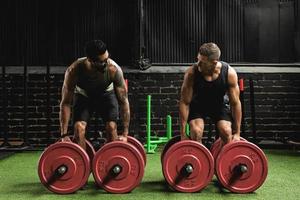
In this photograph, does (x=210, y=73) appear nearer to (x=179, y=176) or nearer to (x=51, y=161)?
(x=179, y=176)

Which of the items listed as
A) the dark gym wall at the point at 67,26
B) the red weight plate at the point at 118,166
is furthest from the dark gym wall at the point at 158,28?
the red weight plate at the point at 118,166

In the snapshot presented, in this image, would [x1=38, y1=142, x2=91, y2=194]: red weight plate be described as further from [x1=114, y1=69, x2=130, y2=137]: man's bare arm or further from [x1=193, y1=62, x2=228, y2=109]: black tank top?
[x1=193, y1=62, x2=228, y2=109]: black tank top

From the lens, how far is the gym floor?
346 cm

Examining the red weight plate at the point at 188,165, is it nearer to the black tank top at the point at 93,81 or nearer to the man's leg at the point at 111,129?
the man's leg at the point at 111,129

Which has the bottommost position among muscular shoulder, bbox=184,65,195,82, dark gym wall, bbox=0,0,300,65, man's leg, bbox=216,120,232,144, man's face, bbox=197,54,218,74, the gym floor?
the gym floor

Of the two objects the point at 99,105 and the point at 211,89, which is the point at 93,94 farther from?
the point at 211,89

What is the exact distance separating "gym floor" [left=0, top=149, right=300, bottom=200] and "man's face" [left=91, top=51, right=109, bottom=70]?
99 cm

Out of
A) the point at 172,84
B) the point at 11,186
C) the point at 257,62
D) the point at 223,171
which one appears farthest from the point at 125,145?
the point at 257,62

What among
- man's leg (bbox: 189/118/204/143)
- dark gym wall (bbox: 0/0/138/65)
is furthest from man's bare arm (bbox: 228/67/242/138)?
dark gym wall (bbox: 0/0/138/65)

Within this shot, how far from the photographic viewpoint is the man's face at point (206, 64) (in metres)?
3.59

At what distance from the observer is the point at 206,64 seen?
3.61 m

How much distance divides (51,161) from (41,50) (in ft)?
10.9

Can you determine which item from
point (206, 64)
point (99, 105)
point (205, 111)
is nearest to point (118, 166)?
point (99, 105)

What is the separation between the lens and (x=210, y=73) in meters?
3.71
